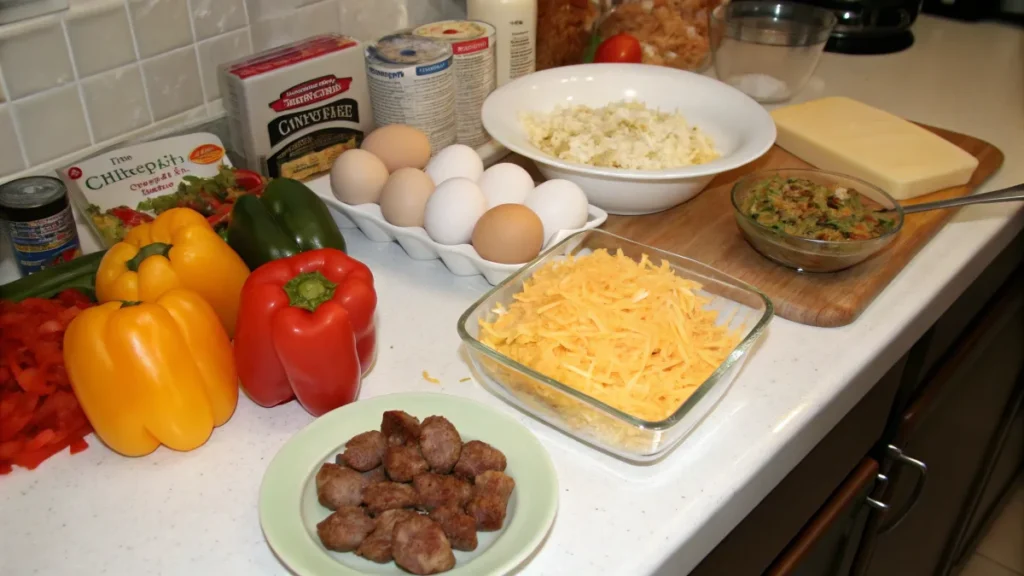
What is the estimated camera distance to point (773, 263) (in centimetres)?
112

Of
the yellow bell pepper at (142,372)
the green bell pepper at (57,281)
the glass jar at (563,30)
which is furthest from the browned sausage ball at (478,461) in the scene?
the glass jar at (563,30)

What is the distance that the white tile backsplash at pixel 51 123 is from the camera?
1.02 m

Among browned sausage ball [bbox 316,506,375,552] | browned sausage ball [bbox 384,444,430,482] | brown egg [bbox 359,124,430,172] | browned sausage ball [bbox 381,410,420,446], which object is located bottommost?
browned sausage ball [bbox 316,506,375,552]

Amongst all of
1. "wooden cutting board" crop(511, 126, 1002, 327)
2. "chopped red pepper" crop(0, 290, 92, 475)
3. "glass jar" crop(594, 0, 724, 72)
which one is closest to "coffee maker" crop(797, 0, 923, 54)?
"glass jar" crop(594, 0, 724, 72)

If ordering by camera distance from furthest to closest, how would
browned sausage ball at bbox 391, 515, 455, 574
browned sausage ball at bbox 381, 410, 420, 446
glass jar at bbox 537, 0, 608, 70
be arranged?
glass jar at bbox 537, 0, 608, 70 < browned sausage ball at bbox 381, 410, 420, 446 < browned sausage ball at bbox 391, 515, 455, 574

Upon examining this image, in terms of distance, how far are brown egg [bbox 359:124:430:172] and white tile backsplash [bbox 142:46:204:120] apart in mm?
251

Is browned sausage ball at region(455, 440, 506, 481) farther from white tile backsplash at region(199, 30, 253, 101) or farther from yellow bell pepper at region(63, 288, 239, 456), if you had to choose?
white tile backsplash at region(199, 30, 253, 101)

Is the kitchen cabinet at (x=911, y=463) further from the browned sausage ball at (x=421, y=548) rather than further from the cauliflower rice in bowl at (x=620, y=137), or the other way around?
the cauliflower rice in bowl at (x=620, y=137)

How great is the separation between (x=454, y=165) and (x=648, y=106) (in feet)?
1.45

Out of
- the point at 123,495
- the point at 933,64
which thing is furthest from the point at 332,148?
the point at 933,64

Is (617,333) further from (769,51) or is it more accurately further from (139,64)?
(769,51)

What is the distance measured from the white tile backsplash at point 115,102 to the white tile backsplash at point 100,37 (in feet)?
0.04

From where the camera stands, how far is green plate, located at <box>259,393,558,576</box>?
2.24 feet

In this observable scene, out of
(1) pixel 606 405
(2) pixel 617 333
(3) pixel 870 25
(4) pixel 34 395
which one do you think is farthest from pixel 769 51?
(4) pixel 34 395
